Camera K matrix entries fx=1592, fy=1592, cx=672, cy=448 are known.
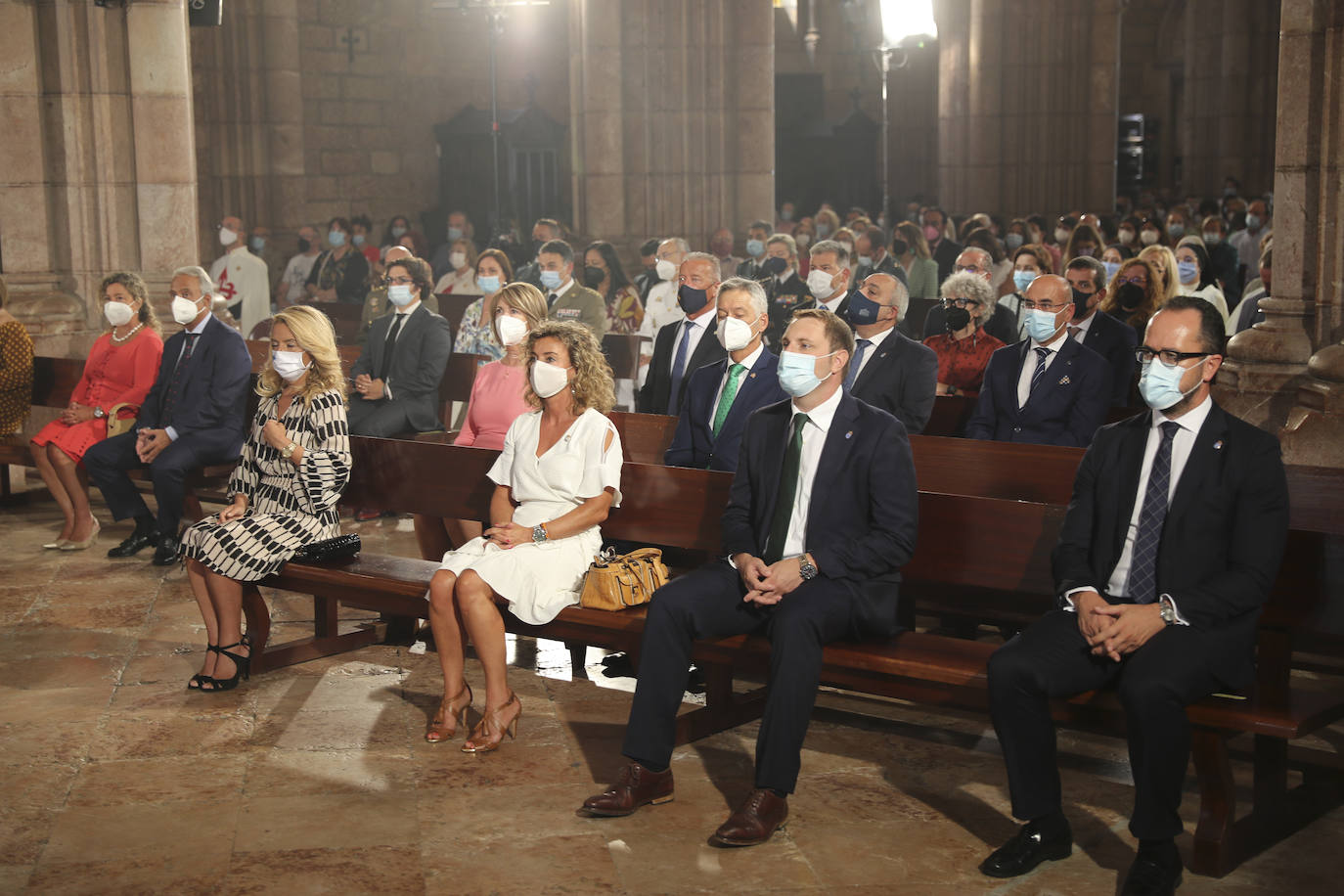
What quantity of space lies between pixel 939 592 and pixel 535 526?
1.56 metres

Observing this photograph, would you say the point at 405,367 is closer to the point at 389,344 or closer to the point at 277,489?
the point at 389,344

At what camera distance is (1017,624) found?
20.4ft

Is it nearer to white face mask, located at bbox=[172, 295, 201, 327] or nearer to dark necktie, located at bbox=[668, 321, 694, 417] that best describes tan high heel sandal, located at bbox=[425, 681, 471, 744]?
dark necktie, located at bbox=[668, 321, 694, 417]

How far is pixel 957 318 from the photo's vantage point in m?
8.25

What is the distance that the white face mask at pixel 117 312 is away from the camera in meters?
8.62

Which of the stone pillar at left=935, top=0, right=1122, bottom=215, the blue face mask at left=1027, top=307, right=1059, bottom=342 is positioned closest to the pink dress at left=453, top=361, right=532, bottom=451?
the blue face mask at left=1027, top=307, right=1059, bottom=342

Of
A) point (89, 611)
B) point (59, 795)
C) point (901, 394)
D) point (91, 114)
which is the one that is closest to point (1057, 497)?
point (901, 394)

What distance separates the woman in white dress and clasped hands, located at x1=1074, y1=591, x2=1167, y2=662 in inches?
73.3

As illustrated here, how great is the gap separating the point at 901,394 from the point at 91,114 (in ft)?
20.2

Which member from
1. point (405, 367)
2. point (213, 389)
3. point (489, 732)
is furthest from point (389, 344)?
point (489, 732)

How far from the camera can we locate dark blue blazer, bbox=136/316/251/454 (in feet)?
26.9

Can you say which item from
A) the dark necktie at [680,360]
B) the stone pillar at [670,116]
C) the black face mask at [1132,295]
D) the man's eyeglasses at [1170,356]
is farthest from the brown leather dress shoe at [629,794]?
the stone pillar at [670,116]

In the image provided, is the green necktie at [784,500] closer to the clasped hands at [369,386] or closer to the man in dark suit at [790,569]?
the man in dark suit at [790,569]

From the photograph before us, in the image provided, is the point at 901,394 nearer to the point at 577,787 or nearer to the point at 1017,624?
the point at 1017,624
